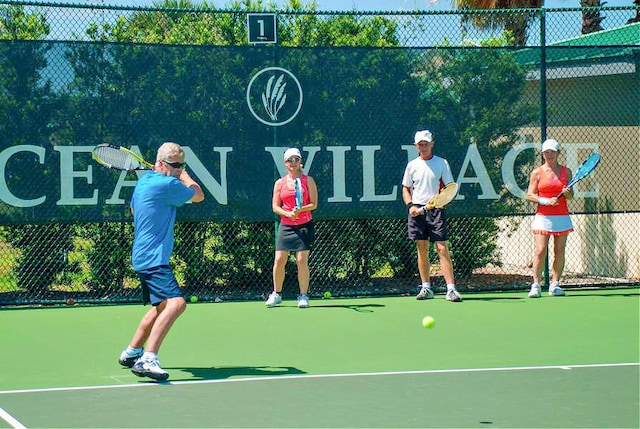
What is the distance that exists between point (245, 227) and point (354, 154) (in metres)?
1.45

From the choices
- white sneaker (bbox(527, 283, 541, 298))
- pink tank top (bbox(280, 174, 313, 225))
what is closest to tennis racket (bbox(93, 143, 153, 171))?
pink tank top (bbox(280, 174, 313, 225))

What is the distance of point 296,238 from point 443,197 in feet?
5.29

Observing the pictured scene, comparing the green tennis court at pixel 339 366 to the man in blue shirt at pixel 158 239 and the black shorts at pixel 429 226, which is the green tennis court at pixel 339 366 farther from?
the black shorts at pixel 429 226

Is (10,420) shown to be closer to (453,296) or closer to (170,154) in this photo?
(170,154)

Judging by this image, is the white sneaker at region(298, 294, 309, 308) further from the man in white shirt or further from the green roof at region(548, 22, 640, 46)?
the green roof at region(548, 22, 640, 46)

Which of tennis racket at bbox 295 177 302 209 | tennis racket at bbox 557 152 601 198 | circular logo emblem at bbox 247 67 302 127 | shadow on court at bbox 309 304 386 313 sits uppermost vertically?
circular logo emblem at bbox 247 67 302 127

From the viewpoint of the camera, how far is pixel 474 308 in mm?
10633

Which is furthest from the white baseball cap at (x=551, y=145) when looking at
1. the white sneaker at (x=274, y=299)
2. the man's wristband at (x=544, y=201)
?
the white sneaker at (x=274, y=299)

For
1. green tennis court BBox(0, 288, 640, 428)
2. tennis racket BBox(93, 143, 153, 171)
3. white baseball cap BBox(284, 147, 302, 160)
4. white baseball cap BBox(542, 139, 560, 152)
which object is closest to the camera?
green tennis court BBox(0, 288, 640, 428)

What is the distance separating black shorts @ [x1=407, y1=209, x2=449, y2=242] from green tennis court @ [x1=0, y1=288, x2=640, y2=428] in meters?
0.70

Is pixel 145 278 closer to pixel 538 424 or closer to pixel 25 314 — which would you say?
pixel 538 424

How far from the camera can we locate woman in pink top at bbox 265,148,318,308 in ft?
34.9

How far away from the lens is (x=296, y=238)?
35.0 feet

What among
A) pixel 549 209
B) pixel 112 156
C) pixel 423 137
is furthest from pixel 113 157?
pixel 549 209
